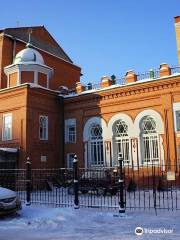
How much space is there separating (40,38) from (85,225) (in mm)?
27935

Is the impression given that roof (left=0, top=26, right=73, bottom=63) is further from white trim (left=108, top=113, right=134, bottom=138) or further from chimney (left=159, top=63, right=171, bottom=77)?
chimney (left=159, top=63, right=171, bottom=77)

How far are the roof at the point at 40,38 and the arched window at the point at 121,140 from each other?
13007 mm

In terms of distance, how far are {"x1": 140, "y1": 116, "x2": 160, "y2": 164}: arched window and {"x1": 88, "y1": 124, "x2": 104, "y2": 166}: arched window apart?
10.6ft

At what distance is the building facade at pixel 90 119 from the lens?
21453mm

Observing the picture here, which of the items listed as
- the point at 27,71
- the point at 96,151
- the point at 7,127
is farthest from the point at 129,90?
the point at 7,127

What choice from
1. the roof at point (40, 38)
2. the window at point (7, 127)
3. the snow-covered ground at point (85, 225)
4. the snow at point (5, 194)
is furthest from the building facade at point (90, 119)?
the snow at point (5, 194)

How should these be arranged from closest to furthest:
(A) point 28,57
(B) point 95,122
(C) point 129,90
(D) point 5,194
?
(D) point 5,194, (C) point 129,90, (B) point 95,122, (A) point 28,57

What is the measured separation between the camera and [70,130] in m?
25.7

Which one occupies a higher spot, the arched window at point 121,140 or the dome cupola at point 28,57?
the dome cupola at point 28,57

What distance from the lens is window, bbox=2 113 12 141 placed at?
23.8m

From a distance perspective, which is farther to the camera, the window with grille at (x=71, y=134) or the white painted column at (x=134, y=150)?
the window with grille at (x=71, y=134)

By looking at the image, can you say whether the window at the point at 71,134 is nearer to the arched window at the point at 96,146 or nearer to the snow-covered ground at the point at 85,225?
the arched window at the point at 96,146

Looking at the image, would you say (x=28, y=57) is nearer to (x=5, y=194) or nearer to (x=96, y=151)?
(x=96, y=151)

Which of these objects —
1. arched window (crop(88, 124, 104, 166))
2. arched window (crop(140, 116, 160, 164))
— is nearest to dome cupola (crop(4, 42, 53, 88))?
arched window (crop(88, 124, 104, 166))
